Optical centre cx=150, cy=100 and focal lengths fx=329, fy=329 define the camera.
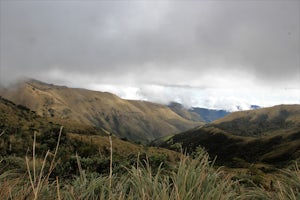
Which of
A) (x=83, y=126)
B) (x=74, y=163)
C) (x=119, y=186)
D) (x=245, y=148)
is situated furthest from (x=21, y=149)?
(x=245, y=148)

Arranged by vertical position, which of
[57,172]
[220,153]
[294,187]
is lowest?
[220,153]

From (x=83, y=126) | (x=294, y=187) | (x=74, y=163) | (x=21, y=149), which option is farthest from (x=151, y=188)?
(x=83, y=126)

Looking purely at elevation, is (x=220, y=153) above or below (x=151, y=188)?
below

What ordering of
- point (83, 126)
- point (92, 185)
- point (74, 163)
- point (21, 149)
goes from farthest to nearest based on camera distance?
point (83, 126) → point (21, 149) → point (74, 163) → point (92, 185)

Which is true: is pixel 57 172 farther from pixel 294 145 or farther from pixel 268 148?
pixel 268 148

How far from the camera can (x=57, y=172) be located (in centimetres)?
1202

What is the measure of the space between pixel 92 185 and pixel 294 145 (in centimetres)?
13953

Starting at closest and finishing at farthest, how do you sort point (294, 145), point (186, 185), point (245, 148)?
point (186, 185) < point (294, 145) < point (245, 148)

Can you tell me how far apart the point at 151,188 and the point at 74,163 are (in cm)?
957

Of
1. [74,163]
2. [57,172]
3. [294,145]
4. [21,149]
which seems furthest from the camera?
[294,145]

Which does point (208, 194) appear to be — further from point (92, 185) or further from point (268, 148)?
point (268, 148)

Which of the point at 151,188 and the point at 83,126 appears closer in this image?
the point at 151,188

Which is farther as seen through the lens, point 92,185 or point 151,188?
point 92,185

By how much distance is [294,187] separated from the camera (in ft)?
18.1
